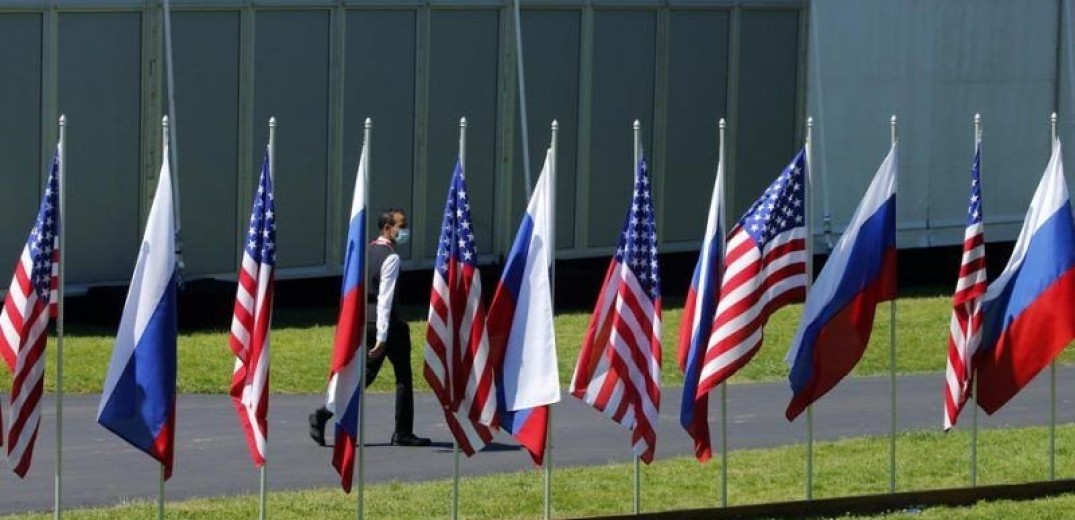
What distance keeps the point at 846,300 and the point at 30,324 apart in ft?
16.7

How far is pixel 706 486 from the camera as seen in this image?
15578mm

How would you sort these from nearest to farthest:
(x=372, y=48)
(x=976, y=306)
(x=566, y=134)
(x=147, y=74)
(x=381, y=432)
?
1. (x=976, y=306)
2. (x=381, y=432)
3. (x=147, y=74)
4. (x=372, y=48)
5. (x=566, y=134)

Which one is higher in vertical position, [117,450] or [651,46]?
[651,46]

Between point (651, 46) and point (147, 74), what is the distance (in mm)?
7366

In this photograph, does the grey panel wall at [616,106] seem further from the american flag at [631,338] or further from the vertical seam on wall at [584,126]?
the american flag at [631,338]

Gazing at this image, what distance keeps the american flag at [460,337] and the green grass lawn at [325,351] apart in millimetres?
6556

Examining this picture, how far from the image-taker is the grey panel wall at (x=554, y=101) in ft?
89.3

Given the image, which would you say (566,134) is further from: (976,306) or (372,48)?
(976,306)

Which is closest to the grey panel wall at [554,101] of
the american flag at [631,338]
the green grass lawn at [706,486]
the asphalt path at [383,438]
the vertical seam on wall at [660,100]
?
the vertical seam on wall at [660,100]

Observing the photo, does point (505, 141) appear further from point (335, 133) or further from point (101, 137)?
point (101, 137)

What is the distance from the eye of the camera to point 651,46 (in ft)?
93.7

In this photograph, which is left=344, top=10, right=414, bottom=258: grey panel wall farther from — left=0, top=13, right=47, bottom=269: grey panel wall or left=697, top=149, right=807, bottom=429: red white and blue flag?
left=697, top=149, right=807, bottom=429: red white and blue flag

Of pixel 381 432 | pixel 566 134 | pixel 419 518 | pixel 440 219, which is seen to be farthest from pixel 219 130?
pixel 419 518

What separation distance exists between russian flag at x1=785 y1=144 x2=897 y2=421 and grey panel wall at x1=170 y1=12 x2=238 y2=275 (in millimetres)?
10650
